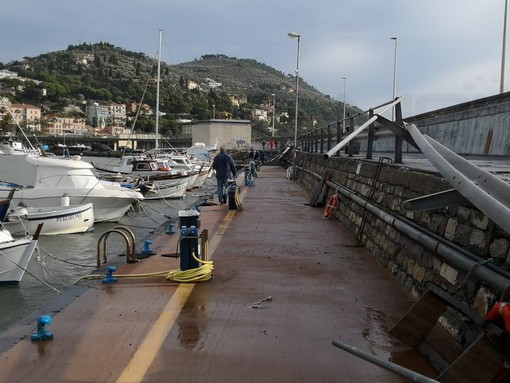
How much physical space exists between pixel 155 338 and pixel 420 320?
2.43 meters

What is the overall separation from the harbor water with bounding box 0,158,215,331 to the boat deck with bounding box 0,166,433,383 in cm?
286

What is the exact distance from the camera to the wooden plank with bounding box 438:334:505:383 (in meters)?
3.22

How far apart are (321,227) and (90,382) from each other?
8124 mm

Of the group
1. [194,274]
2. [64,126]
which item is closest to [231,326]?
[194,274]

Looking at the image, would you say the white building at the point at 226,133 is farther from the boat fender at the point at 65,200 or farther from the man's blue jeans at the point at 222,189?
the man's blue jeans at the point at 222,189

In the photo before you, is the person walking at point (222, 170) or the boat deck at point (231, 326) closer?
the boat deck at point (231, 326)

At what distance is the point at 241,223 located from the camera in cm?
1215

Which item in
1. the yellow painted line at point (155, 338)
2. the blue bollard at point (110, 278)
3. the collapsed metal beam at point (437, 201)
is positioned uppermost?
the collapsed metal beam at point (437, 201)

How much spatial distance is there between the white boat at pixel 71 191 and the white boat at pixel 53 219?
41.4 inches

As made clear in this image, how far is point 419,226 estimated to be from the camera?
20.4 ft

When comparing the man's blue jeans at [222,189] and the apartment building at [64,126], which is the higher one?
the apartment building at [64,126]

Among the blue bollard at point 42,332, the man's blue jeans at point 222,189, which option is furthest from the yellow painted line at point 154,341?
the man's blue jeans at point 222,189

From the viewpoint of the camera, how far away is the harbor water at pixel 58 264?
1026 cm

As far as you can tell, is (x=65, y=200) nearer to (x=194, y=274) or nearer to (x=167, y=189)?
(x=167, y=189)
